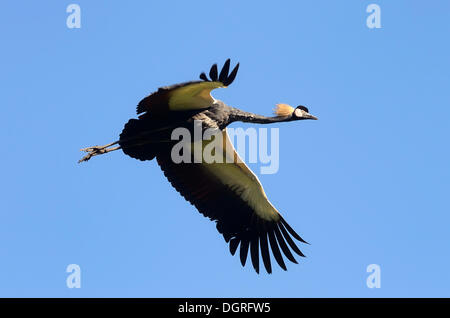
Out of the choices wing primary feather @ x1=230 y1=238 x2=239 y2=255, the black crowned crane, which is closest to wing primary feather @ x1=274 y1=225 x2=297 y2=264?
the black crowned crane

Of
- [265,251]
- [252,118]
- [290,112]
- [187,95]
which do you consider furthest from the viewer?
[265,251]

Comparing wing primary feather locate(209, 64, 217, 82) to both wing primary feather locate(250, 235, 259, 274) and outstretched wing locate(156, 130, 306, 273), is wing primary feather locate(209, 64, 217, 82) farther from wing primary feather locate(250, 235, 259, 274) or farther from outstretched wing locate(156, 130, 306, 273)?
wing primary feather locate(250, 235, 259, 274)

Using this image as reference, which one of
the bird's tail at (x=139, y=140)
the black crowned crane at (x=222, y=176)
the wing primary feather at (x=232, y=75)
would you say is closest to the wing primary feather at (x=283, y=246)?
the black crowned crane at (x=222, y=176)

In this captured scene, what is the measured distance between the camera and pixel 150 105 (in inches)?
555

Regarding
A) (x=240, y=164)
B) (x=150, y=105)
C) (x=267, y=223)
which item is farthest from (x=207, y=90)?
(x=267, y=223)

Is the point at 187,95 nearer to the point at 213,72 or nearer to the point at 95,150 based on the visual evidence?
the point at 213,72

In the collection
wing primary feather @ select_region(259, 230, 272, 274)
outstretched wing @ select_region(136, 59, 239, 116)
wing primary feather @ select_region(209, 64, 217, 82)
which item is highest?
wing primary feather @ select_region(209, 64, 217, 82)

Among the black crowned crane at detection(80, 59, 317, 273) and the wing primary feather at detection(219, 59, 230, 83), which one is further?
the black crowned crane at detection(80, 59, 317, 273)

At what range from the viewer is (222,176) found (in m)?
15.7

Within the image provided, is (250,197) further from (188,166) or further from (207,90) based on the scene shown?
(207,90)

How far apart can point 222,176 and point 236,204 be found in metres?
0.60

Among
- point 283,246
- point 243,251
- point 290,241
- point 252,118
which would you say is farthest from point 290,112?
point 243,251

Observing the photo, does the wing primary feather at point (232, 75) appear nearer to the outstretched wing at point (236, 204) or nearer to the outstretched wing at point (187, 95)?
the outstretched wing at point (187, 95)

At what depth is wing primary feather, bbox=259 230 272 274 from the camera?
15.5m
